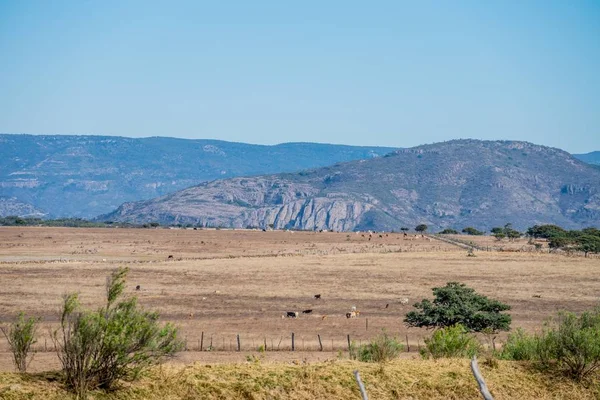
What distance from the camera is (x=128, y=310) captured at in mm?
15477

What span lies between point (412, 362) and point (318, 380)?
8.89ft

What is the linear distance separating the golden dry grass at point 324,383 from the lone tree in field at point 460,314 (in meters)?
18.4

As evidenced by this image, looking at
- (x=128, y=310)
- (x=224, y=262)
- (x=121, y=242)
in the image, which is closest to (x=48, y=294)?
(x=224, y=262)

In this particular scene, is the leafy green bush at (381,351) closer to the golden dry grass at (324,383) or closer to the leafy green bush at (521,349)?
the golden dry grass at (324,383)

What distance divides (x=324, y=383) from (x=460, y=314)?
22.2 m

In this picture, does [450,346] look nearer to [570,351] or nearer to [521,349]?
[521,349]

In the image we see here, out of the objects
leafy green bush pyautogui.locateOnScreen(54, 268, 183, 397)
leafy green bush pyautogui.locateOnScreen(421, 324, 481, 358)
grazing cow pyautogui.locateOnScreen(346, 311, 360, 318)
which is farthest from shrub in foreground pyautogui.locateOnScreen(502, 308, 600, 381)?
grazing cow pyautogui.locateOnScreen(346, 311, 360, 318)

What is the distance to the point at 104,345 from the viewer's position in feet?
48.3

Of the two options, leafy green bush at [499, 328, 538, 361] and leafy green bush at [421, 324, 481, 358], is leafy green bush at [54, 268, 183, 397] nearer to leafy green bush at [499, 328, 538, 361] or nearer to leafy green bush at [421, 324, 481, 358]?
leafy green bush at [421, 324, 481, 358]

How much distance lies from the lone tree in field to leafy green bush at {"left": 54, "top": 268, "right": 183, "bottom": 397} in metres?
22.5

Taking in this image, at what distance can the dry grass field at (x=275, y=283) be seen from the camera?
40.9 m

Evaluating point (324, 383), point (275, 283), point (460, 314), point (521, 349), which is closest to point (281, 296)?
point (275, 283)

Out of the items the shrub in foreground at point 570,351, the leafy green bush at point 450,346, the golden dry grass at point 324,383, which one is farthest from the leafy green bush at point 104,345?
the shrub in foreground at point 570,351

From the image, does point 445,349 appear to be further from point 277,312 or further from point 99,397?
point 277,312
